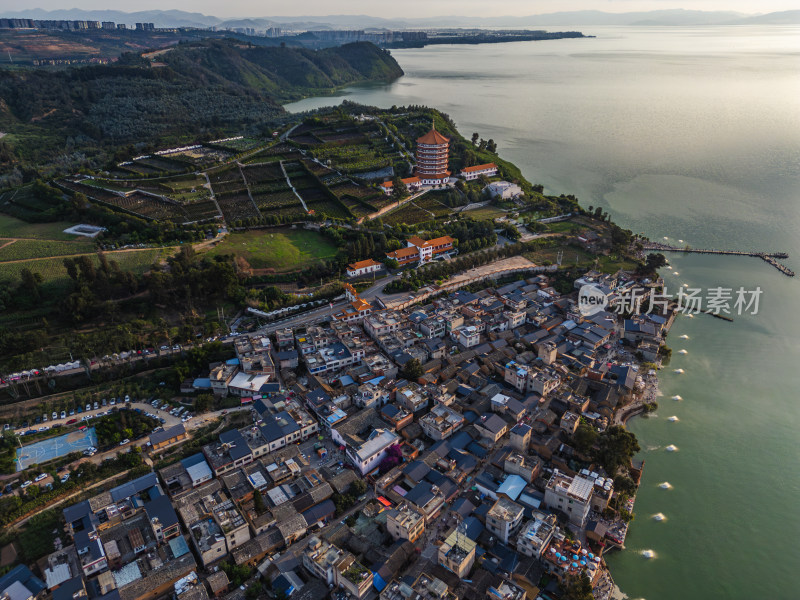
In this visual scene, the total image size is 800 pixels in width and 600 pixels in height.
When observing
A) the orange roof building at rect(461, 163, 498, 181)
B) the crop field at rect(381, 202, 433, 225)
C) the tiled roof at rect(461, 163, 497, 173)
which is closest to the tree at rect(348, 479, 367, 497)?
the crop field at rect(381, 202, 433, 225)

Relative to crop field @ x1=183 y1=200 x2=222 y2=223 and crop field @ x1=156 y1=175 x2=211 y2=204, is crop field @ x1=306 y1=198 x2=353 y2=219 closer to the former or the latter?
crop field @ x1=183 y1=200 x2=222 y2=223

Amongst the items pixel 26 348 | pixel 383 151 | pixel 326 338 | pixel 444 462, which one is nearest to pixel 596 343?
pixel 444 462

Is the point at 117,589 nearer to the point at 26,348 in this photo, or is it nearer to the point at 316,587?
the point at 316,587

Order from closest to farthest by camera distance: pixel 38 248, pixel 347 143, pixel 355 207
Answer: pixel 38 248 → pixel 355 207 → pixel 347 143

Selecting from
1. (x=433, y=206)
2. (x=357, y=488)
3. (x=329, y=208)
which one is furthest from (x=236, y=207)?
(x=357, y=488)

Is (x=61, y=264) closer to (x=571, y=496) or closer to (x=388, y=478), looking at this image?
(x=388, y=478)
